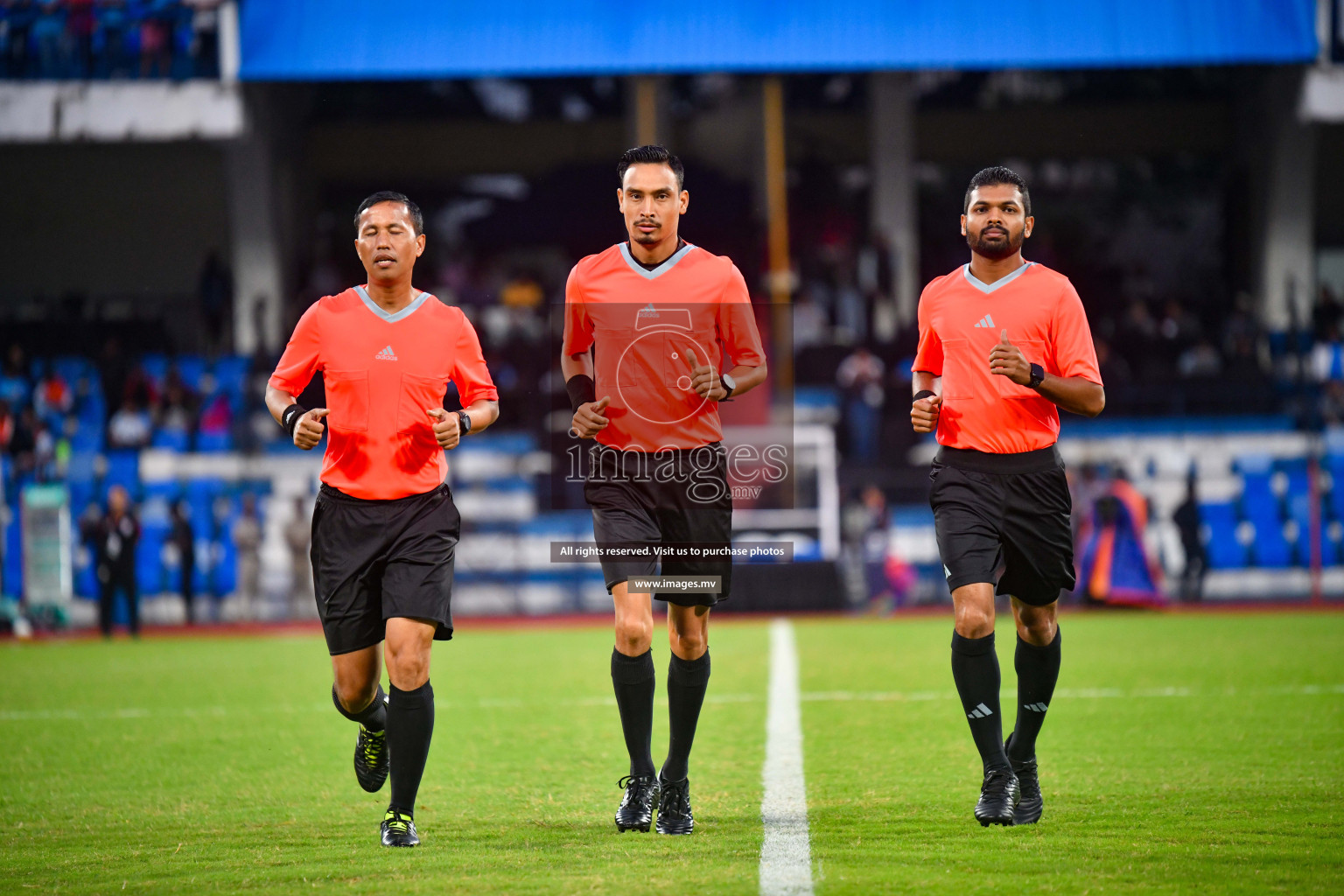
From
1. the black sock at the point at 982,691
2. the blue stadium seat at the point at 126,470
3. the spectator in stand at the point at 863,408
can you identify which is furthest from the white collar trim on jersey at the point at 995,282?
the blue stadium seat at the point at 126,470

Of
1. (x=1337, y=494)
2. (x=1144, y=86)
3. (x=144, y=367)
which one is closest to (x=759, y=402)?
(x=1337, y=494)

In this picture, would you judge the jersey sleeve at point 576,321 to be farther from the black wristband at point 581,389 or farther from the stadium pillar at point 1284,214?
the stadium pillar at point 1284,214

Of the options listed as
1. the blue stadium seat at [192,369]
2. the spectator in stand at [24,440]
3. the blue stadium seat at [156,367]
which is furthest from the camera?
the blue stadium seat at [192,369]

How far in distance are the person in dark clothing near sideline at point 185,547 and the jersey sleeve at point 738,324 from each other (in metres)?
14.8

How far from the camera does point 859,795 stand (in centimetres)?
625

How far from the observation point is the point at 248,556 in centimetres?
2006

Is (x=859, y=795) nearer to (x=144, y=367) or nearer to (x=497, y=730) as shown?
(x=497, y=730)

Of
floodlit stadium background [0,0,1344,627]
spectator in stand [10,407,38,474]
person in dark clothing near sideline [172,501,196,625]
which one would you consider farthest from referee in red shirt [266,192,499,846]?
spectator in stand [10,407,38,474]

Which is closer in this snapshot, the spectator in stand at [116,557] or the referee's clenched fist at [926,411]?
the referee's clenched fist at [926,411]

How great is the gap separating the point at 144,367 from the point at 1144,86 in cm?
1842

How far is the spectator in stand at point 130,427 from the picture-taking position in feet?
71.4

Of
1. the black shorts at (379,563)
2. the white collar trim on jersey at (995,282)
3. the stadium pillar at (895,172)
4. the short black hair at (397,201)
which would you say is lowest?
the black shorts at (379,563)

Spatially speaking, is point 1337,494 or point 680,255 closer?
point 680,255

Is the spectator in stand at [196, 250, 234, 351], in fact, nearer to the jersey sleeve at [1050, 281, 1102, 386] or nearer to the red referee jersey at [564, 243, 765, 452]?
the red referee jersey at [564, 243, 765, 452]
